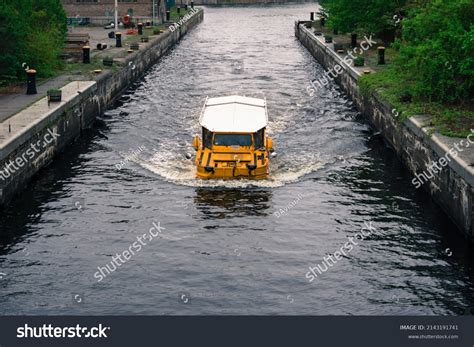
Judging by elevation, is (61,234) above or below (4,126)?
below

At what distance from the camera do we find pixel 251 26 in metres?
129

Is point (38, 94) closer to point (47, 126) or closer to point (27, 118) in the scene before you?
point (47, 126)

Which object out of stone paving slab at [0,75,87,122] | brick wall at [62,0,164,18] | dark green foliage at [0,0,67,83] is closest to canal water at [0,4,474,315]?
stone paving slab at [0,75,87,122]

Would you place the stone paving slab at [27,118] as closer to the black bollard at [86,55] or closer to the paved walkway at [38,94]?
the paved walkway at [38,94]

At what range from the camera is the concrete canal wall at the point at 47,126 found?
36.4 metres

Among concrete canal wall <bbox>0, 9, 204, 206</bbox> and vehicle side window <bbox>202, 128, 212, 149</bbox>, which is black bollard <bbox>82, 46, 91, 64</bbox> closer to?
concrete canal wall <bbox>0, 9, 204, 206</bbox>

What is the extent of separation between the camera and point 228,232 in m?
32.9

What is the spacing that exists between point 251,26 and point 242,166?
307 ft

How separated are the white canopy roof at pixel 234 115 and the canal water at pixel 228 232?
8.00 ft

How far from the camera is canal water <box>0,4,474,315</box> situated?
27141 millimetres

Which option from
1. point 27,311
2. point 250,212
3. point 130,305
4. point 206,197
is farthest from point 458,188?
point 27,311

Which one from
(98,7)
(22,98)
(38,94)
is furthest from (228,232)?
(98,7)

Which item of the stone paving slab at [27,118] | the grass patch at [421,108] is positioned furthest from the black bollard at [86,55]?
the grass patch at [421,108]
